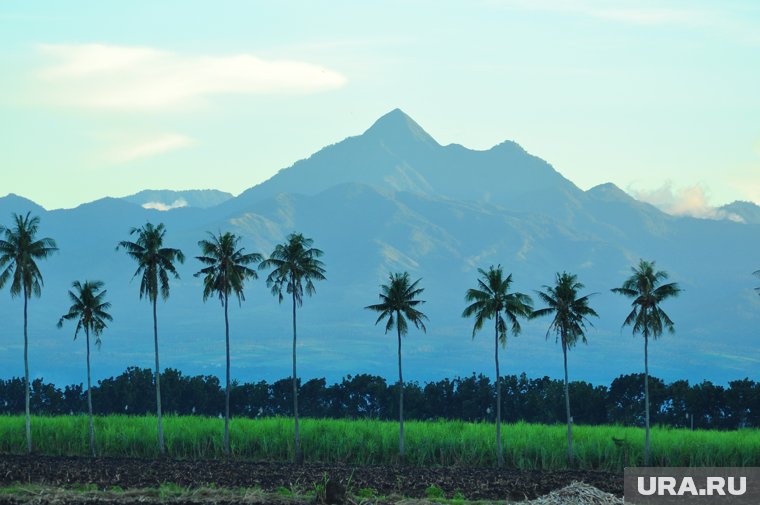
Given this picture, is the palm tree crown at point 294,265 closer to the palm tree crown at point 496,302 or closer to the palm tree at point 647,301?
the palm tree crown at point 496,302

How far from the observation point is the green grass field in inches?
4193

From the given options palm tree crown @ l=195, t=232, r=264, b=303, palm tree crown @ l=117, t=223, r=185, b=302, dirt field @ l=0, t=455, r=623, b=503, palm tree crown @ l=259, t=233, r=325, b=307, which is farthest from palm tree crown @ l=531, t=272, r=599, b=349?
palm tree crown @ l=117, t=223, r=185, b=302

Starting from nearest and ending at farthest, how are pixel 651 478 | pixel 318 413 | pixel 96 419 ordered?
1. pixel 651 478
2. pixel 96 419
3. pixel 318 413

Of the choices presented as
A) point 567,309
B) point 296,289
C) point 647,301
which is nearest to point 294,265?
point 296,289

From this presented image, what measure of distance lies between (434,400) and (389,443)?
4833 centimetres

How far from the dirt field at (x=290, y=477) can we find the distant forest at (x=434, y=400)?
60.4 meters

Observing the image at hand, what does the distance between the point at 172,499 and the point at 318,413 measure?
345ft

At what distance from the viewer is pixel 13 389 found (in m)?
172

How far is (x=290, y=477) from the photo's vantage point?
3113 inches

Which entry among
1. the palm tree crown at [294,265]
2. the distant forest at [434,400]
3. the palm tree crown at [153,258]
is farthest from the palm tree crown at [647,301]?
the palm tree crown at [153,258]

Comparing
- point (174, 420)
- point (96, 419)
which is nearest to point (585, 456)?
point (174, 420)

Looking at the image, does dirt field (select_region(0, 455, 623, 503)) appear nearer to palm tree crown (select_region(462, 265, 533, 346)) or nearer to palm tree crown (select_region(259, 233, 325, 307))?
palm tree crown (select_region(462, 265, 533, 346))

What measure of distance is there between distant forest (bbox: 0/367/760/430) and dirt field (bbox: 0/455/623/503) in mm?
60391

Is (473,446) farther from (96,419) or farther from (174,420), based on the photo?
(96,419)
